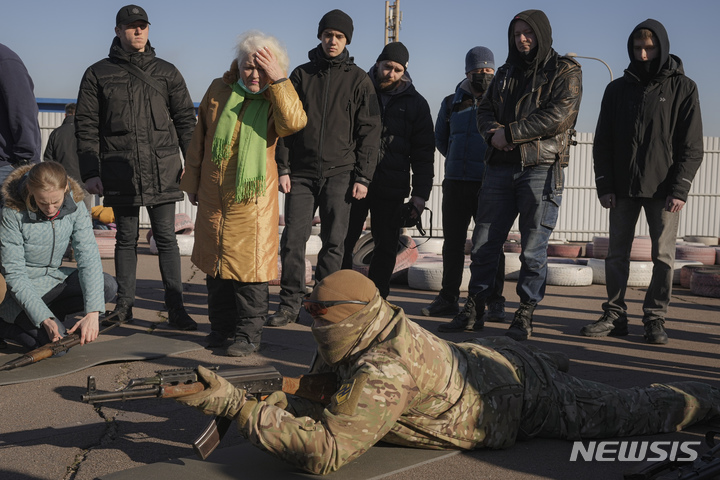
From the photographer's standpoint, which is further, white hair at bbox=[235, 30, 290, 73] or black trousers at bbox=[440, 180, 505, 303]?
black trousers at bbox=[440, 180, 505, 303]

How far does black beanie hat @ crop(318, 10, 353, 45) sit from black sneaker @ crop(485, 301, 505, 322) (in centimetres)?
260

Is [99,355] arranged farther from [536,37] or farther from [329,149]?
[536,37]

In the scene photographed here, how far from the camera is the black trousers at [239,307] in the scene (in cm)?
506

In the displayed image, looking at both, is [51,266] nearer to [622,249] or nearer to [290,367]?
[290,367]

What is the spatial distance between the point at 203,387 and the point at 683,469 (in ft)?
5.88

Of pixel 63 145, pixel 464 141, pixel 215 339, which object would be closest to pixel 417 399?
pixel 215 339

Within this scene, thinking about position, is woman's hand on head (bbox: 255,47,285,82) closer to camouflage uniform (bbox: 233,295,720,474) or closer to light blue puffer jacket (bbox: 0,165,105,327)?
light blue puffer jacket (bbox: 0,165,105,327)

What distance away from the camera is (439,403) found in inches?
122

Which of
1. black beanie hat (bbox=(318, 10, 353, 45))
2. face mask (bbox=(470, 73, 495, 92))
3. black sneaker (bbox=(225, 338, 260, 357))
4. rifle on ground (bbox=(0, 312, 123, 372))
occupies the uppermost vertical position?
black beanie hat (bbox=(318, 10, 353, 45))

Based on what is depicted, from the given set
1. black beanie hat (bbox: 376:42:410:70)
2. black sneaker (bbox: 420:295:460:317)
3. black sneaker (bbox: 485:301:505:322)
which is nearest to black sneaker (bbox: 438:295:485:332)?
black sneaker (bbox: 485:301:505:322)

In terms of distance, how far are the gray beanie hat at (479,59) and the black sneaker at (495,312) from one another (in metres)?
2.06

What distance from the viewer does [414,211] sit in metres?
6.62

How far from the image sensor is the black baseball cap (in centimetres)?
577

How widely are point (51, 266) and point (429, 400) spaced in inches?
126
